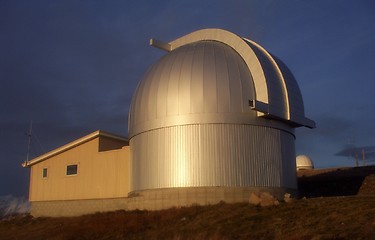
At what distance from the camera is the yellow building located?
94.4ft

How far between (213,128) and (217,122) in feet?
1.25

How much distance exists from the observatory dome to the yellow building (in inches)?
115

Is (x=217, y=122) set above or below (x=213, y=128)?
above

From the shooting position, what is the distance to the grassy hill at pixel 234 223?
1586 centimetres

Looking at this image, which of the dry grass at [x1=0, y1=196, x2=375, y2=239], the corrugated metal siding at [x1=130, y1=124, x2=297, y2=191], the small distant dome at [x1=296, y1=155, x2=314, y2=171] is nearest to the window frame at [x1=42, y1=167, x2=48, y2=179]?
the dry grass at [x1=0, y1=196, x2=375, y2=239]

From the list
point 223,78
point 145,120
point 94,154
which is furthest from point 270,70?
point 94,154

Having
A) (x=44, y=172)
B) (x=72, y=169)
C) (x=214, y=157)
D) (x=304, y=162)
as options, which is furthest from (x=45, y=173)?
(x=304, y=162)

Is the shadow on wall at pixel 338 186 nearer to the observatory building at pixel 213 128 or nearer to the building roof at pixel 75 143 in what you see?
the observatory building at pixel 213 128

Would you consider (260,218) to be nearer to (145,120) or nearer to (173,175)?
(173,175)

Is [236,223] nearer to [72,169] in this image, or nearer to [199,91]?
[199,91]

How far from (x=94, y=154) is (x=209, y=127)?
390 inches

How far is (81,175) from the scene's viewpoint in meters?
30.4

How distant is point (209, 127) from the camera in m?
23.8

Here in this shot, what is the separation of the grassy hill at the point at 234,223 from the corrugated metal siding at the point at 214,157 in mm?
1878
